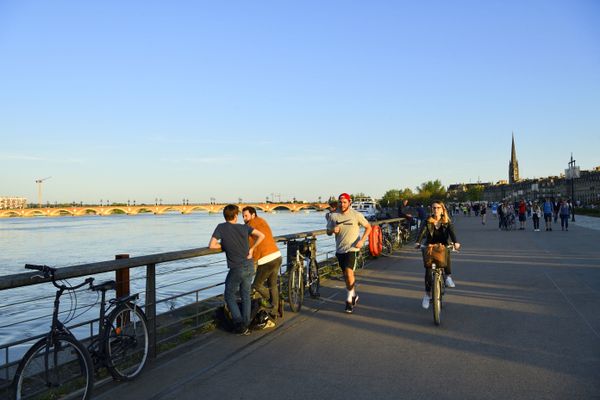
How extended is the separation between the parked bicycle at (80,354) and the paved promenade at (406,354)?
9.7 inches

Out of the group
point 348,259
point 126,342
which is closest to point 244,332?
point 126,342

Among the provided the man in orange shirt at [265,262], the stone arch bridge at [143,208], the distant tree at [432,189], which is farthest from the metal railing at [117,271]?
the stone arch bridge at [143,208]

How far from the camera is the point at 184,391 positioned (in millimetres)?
4766

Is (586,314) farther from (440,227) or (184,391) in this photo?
(184,391)

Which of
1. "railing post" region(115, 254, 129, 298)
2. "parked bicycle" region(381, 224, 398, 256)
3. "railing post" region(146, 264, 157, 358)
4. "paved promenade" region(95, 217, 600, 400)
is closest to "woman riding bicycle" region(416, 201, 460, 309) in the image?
"paved promenade" region(95, 217, 600, 400)

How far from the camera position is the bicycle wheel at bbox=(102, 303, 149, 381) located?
4.99m

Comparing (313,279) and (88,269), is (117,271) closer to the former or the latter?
(88,269)

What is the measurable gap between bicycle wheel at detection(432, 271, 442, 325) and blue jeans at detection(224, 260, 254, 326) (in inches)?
95.6

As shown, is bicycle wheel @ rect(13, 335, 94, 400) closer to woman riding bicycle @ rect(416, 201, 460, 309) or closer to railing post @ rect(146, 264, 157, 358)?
railing post @ rect(146, 264, 157, 358)

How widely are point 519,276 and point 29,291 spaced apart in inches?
573

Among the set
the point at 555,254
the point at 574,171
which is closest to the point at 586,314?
the point at 555,254

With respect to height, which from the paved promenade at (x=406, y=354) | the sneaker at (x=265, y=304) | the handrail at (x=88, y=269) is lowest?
the paved promenade at (x=406, y=354)

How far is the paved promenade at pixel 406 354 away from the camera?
186 inches

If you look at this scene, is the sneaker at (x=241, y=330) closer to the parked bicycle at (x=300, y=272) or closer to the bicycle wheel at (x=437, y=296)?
the parked bicycle at (x=300, y=272)
